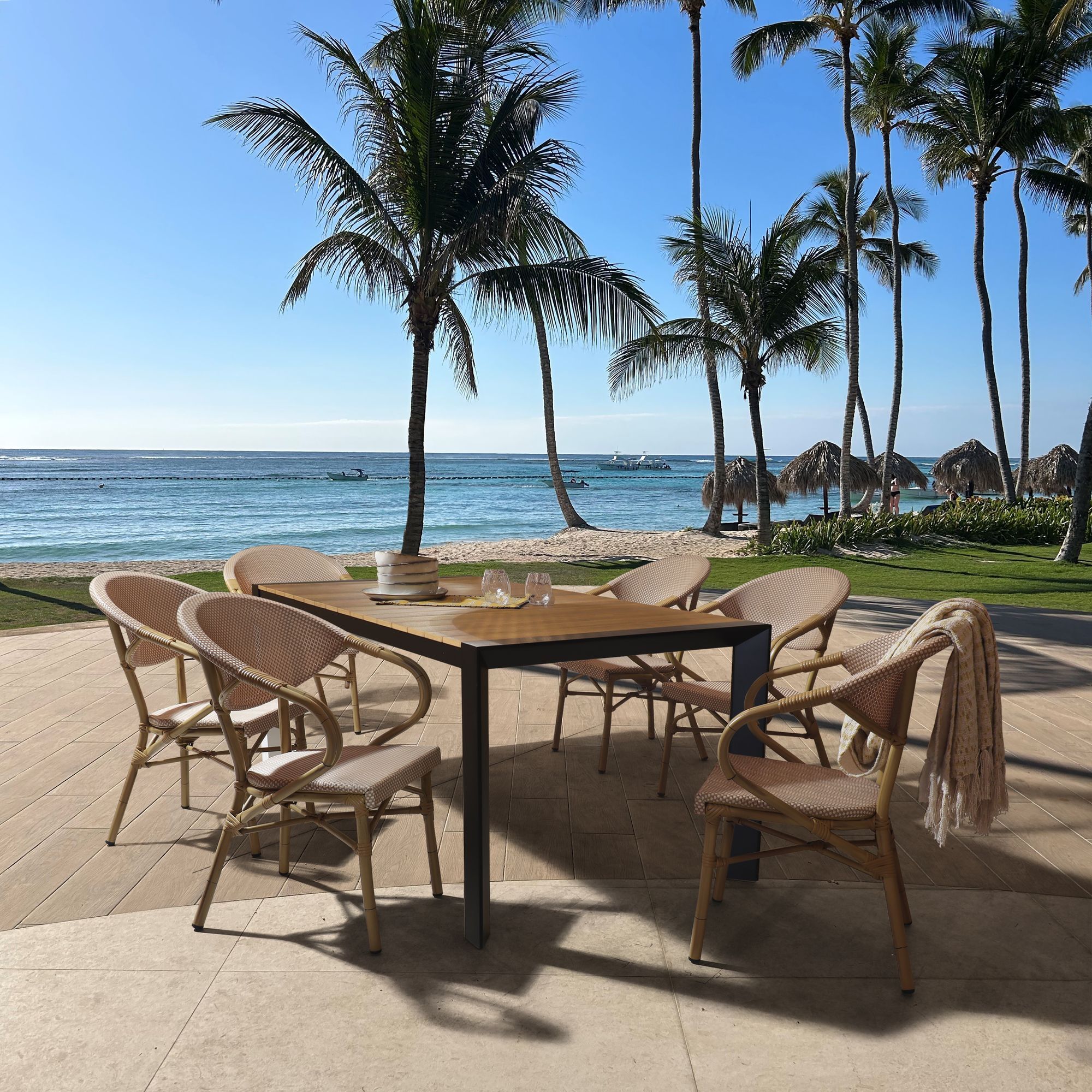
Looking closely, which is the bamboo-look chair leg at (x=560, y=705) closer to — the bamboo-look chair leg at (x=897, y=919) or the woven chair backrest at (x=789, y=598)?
the woven chair backrest at (x=789, y=598)

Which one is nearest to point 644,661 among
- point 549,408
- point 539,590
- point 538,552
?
point 539,590

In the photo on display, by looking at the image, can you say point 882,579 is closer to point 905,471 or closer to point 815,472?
point 815,472

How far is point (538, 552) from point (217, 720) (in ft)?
39.4

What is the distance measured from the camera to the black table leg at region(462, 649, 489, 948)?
190cm

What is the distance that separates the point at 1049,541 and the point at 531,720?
14316 millimetres

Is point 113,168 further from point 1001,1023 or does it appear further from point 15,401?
point 15,401

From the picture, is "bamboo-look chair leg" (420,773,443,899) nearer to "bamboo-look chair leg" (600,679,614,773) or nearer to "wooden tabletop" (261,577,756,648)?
"wooden tabletop" (261,577,756,648)

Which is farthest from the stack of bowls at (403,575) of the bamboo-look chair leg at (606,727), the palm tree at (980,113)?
the palm tree at (980,113)

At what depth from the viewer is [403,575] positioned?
300cm

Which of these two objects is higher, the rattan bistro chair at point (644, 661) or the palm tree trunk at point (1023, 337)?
the palm tree trunk at point (1023, 337)

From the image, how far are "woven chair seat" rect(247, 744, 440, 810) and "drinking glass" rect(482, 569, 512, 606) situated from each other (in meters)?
0.69

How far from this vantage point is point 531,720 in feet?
12.7

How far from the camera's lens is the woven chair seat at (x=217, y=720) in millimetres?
2469

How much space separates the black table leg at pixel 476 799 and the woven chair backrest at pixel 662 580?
68.9 inches
